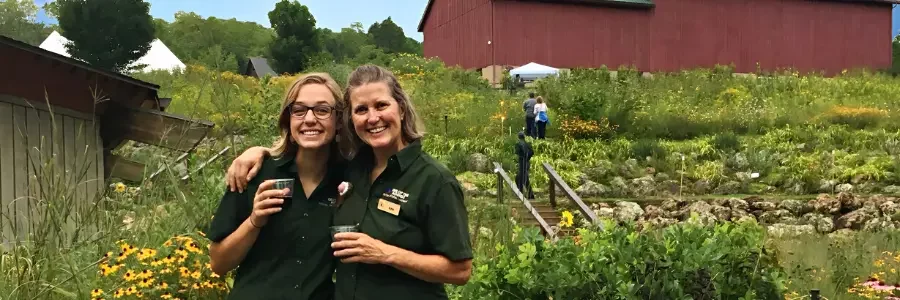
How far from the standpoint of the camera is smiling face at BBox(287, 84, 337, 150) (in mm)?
2520

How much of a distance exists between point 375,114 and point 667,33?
3163 cm

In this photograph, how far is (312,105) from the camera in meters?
2.52

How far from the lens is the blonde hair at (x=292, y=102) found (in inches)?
101

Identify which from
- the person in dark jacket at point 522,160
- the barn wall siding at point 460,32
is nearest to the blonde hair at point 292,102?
the person in dark jacket at point 522,160

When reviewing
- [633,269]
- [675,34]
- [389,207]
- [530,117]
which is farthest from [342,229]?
[675,34]

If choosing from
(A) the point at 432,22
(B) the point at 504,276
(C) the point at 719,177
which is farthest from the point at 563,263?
(A) the point at 432,22

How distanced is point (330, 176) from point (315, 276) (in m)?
0.31

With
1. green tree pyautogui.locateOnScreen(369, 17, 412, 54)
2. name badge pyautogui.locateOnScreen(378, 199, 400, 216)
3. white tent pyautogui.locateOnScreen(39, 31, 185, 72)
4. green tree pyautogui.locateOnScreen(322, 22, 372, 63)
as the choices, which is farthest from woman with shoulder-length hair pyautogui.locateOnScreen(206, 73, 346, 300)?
green tree pyautogui.locateOnScreen(369, 17, 412, 54)

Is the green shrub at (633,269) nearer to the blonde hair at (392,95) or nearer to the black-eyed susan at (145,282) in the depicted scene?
the black-eyed susan at (145,282)

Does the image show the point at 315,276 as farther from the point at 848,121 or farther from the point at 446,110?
the point at 848,121

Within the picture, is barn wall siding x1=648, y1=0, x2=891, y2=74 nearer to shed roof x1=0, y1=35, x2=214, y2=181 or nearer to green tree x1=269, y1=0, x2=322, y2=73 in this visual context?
green tree x1=269, y1=0, x2=322, y2=73

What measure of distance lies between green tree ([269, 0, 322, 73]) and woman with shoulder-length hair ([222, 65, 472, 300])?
3451 centimetres

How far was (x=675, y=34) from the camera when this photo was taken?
32.6 m

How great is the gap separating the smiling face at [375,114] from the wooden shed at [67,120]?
2659 millimetres
